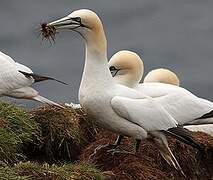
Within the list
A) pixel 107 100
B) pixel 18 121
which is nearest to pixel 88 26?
pixel 107 100

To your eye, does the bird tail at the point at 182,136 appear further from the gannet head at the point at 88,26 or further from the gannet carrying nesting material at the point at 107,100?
the gannet head at the point at 88,26

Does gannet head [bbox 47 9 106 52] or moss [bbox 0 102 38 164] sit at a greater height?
gannet head [bbox 47 9 106 52]

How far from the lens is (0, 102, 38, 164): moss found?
32.2 ft

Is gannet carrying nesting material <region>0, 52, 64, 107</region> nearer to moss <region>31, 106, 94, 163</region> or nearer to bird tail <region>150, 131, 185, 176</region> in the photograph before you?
moss <region>31, 106, 94, 163</region>

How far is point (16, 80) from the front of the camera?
44.0 ft

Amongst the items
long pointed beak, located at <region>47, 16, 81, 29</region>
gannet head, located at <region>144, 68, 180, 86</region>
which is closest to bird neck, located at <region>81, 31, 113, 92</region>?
long pointed beak, located at <region>47, 16, 81, 29</region>

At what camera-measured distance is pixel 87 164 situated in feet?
31.1

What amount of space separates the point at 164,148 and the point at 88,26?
1719 mm

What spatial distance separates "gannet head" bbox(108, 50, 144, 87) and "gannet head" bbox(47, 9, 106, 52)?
1875 mm

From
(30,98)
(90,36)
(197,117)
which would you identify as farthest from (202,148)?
(30,98)

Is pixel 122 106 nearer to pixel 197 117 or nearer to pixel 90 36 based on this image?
pixel 90 36

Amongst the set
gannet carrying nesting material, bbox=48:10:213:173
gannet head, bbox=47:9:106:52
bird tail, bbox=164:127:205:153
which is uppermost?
gannet head, bbox=47:9:106:52

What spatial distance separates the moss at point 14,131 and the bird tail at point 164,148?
1610mm

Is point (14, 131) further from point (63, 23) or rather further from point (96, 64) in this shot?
point (63, 23)
